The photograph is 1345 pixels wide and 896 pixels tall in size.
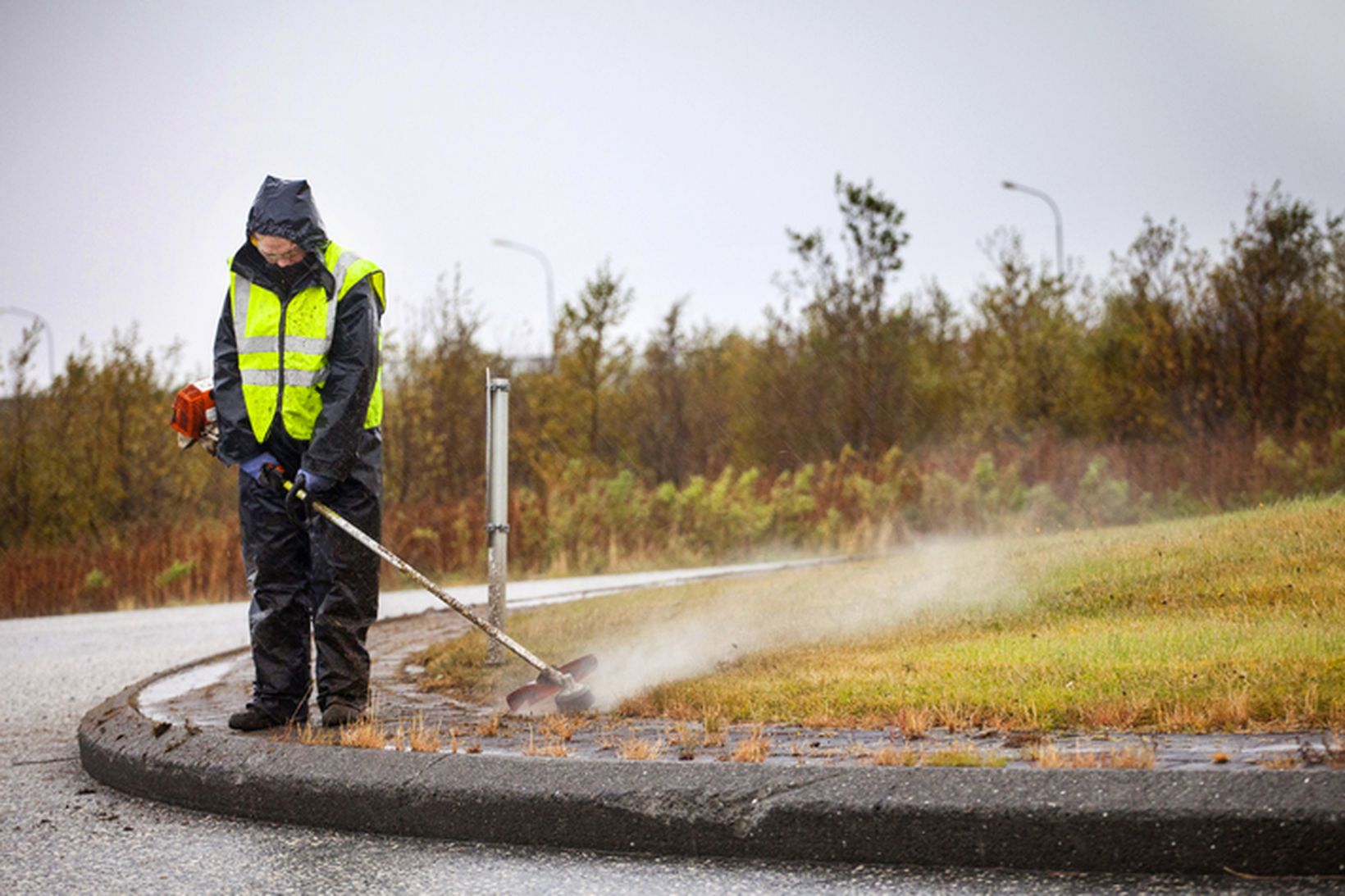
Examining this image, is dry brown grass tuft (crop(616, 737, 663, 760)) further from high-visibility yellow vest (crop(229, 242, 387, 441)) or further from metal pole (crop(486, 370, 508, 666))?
metal pole (crop(486, 370, 508, 666))

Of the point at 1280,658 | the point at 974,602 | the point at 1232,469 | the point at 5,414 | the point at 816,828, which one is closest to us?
the point at 816,828

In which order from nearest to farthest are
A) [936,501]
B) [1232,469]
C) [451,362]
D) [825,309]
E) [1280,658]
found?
[1280,658] < [1232,469] < [936,501] < [451,362] < [825,309]

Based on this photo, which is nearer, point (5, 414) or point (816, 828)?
point (816, 828)

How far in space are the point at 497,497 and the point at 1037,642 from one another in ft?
9.53

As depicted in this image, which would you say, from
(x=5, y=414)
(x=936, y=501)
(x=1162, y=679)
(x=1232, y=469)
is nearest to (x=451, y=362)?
(x=5, y=414)

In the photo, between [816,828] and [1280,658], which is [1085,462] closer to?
[1280,658]

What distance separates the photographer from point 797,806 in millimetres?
3939

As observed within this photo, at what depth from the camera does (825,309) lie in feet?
80.6

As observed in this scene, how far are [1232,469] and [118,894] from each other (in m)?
12.0

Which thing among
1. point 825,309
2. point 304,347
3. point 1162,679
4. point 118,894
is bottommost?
point 118,894

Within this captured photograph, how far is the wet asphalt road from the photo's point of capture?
3.67 meters

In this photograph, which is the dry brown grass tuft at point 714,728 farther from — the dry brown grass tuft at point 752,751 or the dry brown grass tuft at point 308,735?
the dry brown grass tuft at point 308,735

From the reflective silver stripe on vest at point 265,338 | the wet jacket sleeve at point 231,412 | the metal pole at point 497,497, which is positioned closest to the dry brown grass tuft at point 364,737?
the wet jacket sleeve at point 231,412

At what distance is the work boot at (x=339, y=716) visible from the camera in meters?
5.68
